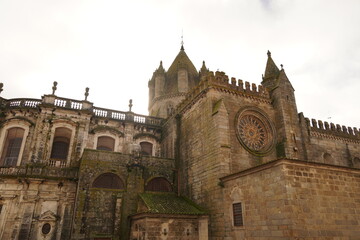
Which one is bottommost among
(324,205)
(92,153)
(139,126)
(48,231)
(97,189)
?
(48,231)

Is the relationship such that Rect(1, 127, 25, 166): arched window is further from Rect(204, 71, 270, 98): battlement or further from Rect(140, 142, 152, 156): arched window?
Rect(204, 71, 270, 98): battlement

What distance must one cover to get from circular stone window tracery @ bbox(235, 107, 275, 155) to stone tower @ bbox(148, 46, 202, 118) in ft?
40.7

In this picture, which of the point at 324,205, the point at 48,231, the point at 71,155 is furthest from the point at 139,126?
the point at 324,205

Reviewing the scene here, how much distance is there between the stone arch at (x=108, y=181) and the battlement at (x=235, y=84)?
30.9ft

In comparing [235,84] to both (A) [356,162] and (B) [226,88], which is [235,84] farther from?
(A) [356,162]

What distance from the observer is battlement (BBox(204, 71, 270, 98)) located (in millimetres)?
17859

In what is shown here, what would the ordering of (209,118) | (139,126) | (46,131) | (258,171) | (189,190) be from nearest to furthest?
(258,171) → (209,118) → (189,190) → (46,131) → (139,126)

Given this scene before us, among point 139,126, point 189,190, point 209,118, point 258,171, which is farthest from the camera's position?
point 139,126

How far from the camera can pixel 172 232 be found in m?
14.8

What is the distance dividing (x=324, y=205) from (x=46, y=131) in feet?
64.8

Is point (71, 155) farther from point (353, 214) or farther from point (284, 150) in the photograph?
point (353, 214)

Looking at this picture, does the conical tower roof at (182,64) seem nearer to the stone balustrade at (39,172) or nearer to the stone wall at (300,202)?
the stone balustrade at (39,172)

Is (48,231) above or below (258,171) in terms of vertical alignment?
below

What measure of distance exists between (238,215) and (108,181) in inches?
370
